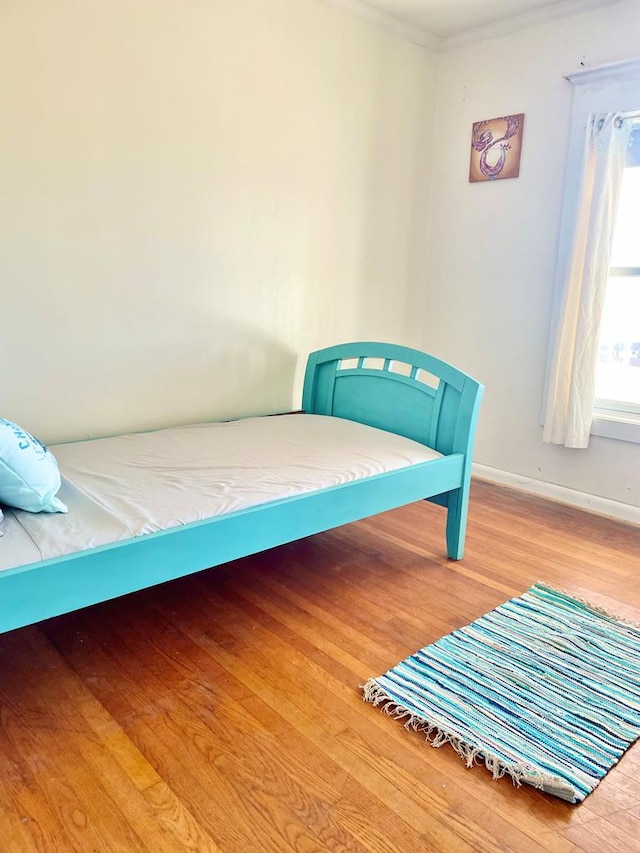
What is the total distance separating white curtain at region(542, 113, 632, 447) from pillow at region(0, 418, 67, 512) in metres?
2.39

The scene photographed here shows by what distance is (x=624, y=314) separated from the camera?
3.04 metres

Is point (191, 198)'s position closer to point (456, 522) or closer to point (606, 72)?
point (456, 522)

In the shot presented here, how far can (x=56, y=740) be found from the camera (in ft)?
5.02

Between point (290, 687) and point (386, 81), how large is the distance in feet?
10.0

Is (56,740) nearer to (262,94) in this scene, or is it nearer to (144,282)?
(144,282)

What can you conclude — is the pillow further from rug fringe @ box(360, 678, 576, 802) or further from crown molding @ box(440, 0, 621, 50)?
crown molding @ box(440, 0, 621, 50)

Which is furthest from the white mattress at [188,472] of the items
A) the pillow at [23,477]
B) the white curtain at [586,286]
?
the white curtain at [586,286]

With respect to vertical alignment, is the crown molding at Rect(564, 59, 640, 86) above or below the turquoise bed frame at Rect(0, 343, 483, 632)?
above

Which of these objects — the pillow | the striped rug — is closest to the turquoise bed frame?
the pillow

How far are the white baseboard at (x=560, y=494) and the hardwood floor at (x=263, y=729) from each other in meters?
0.62

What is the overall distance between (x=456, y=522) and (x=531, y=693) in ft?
2.88

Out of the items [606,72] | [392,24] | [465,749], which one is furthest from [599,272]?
[465,749]

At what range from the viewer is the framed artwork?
328cm

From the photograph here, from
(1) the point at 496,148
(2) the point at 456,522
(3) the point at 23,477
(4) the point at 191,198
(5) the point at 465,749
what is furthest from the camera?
(1) the point at 496,148
